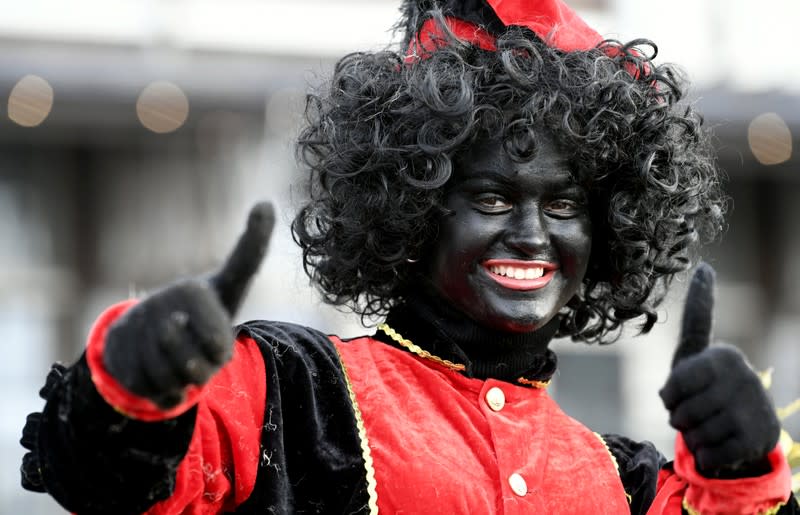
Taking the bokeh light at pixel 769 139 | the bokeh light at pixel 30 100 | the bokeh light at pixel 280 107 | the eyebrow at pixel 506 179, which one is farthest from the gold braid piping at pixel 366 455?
the bokeh light at pixel 769 139

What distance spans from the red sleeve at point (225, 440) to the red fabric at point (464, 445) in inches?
7.5

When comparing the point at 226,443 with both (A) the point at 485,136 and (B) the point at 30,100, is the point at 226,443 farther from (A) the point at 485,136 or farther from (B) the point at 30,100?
(B) the point at 30,100

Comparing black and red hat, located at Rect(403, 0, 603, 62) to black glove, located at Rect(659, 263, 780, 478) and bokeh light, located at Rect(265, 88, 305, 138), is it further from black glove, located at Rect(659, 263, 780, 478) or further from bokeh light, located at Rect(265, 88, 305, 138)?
bokeh light, located at Rect(265, 88, 305, 138)

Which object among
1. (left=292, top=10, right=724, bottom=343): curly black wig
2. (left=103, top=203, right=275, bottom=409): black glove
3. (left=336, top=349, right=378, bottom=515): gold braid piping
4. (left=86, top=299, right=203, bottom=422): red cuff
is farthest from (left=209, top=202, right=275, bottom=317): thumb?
(left=292, top=10, right=724, bottom=343): curly black wig

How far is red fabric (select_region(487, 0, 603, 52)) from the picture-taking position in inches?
80.5

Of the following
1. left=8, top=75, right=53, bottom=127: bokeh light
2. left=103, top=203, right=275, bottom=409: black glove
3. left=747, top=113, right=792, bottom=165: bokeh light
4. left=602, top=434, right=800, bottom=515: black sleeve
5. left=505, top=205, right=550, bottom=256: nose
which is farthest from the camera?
left=747, top=113, right=792, bottom=165: bokeh light

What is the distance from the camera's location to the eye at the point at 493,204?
190 cm

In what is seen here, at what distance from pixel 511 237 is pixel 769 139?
5564mm

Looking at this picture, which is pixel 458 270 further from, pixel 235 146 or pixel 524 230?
pixel 235 146

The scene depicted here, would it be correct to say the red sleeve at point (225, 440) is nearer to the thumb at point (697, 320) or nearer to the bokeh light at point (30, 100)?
the thumb at point (697, 320)

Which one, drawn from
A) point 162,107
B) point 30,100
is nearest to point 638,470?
point 162,107

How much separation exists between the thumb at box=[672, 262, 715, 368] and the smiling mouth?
43 cm

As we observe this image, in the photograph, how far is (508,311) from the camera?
74.1 inches

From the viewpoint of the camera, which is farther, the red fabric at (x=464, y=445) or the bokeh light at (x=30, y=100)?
the bokeh light at (x=30, y=100)
